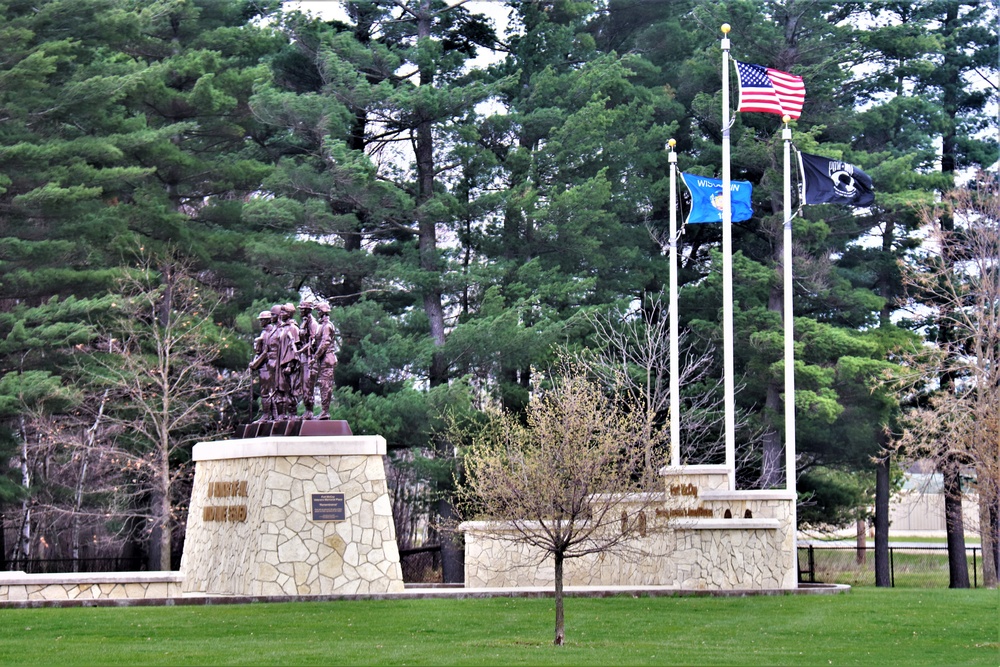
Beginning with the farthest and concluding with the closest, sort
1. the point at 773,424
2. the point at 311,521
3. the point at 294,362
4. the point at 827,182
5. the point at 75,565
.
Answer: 1. the point at 75,565
2. the point at 773,424
3. the point at 827,182
4. the point at 294,362
5. the point at 311,521

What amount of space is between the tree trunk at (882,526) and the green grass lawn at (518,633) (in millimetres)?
11826

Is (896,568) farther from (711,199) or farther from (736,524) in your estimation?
(736,524)

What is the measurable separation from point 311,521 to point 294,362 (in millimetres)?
2745

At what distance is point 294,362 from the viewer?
75.2 ft

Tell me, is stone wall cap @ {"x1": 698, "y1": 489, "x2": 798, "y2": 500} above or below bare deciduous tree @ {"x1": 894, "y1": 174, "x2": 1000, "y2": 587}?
below

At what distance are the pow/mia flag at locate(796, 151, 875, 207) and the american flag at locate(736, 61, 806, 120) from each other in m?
0.96

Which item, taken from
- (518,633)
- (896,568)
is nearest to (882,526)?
(896,568)

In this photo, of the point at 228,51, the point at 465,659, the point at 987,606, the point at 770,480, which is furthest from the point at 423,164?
the point at 465,659

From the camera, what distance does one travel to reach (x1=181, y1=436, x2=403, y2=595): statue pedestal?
21.6m

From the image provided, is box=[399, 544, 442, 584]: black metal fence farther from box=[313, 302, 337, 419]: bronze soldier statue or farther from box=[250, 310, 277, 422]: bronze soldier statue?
box=[313, 302, 337, 419]: bronze soldier statue

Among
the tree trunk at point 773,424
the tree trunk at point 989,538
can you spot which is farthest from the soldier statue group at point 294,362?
the tree trunk at point 989,538

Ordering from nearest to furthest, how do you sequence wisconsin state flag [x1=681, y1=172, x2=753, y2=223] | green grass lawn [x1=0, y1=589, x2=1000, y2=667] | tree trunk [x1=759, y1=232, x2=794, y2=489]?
green grass lawn [x1=0, y1=589, x2=1000, y2=667] < wisconsin state flag [x1=681, y1=172, x2=753, y2=223] < tree trunk [x1=759, y1=232, x2=794, y2=489]

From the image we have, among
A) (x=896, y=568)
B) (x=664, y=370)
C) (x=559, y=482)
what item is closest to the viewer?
(x=559, y=482)

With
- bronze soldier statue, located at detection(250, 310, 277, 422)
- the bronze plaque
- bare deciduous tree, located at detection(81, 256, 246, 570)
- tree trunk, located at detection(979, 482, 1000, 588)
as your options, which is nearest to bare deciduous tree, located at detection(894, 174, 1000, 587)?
tree trunk, located at detection(979, 482, 1000, 588)
